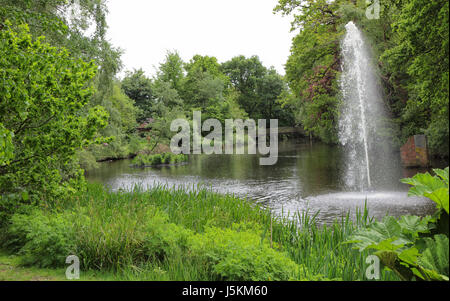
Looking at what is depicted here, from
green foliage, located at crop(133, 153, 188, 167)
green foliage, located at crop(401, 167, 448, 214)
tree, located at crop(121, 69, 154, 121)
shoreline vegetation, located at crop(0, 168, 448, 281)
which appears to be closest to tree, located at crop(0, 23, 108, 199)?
shoreline vegetation, located at crop(0, 168, 448, 281)

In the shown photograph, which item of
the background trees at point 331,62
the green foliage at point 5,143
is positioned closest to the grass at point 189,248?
the green foliage at point 5,143

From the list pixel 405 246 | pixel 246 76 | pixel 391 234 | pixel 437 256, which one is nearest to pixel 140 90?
pixel 246 76

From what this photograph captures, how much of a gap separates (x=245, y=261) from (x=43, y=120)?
413 cm

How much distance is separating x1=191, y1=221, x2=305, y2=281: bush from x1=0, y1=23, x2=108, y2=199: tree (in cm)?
322

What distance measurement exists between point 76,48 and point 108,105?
20.4 ft

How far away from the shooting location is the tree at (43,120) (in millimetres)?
5219

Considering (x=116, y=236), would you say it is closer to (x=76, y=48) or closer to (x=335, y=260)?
(x=335, y=260)

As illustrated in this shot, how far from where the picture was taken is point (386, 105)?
623 inches

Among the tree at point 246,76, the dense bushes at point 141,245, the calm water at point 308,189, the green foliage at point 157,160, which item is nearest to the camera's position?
the dense bushes at point 141,245

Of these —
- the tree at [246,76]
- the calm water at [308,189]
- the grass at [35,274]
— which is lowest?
the grass at [35,274]

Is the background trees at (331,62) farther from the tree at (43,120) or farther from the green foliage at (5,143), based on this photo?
the green foliage at (5,143)

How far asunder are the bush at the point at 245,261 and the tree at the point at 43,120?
3225 millimetres

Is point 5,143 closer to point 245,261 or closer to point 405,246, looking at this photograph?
point 245,261
